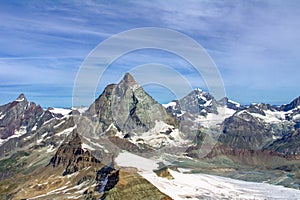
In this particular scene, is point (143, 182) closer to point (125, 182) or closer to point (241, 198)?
point (125, 182)

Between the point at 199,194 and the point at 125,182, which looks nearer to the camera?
the point at 125,182

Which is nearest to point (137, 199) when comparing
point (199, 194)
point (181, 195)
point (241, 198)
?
point (181, 195)

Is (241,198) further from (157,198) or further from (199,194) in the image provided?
(157,198)

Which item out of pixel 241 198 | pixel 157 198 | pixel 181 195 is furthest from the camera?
pixel 241 198

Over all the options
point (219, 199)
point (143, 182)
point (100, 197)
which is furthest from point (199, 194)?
point (100, 197)

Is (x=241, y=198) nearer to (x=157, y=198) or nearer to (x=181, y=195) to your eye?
(x=181, y=195)

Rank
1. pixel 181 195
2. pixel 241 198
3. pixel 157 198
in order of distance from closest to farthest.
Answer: pixel 157 198, pixel 181 195, pixel 241 198

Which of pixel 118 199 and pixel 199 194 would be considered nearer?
pixel 118 199
